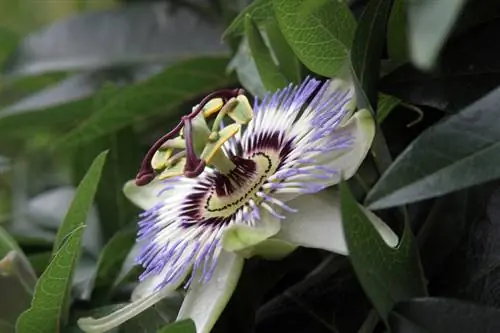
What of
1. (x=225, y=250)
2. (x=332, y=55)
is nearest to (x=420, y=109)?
(x=332, y=55)

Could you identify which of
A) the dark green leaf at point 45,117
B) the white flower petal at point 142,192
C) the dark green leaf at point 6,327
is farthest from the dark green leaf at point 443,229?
the dark green leaf at point 45,117

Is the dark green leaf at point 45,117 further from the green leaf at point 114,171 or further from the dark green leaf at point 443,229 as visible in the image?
the dark green leaf at point 443,229

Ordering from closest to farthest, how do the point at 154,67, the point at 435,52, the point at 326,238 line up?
the point at 435,52
the point at 326,238
the point at 154,67

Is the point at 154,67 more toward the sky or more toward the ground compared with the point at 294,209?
more toward the ground

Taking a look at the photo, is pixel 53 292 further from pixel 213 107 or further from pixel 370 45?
pixel 370 45

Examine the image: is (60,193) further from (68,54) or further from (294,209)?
A: (294,209)
